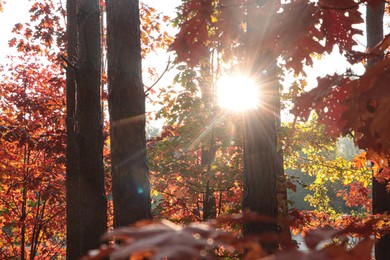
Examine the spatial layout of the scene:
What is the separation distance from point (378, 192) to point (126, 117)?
18.2ft

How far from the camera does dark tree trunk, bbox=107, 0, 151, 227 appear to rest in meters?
3.49

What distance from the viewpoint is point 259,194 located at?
3.00 meters

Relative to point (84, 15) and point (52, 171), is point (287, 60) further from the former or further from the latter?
point (52, 171)

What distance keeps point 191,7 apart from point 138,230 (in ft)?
6.71

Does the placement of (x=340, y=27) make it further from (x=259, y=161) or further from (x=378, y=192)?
(x=378, y=192)

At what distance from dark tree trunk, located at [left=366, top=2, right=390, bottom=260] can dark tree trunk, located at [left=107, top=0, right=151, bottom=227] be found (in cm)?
508

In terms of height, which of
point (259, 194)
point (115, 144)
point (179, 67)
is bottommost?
point (259, 194)

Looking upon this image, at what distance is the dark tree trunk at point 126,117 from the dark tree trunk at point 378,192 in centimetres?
508

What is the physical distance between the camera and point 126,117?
140 inches

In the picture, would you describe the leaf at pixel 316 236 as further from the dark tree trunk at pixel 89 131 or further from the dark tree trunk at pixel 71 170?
the dark tree trunk at pixel 71 170

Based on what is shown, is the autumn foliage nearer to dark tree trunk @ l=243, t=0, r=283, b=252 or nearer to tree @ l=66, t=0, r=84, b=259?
dark tree trunk @ l=243, t=0, r=283, b=252

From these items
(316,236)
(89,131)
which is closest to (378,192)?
(89,131)

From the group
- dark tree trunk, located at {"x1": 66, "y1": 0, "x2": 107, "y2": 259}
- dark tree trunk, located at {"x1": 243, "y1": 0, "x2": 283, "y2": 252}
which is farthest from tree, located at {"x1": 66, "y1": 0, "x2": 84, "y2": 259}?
dark tree trunk, located at {"x1": 243, "y1": 0, "x2": 283, "y2": 252}

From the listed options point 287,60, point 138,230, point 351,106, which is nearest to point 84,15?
point 287,60
